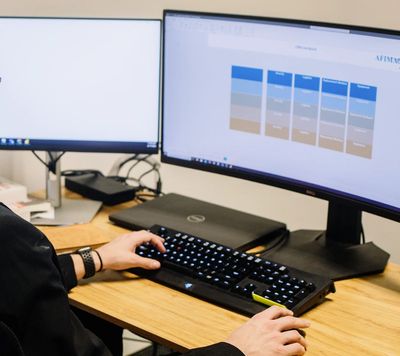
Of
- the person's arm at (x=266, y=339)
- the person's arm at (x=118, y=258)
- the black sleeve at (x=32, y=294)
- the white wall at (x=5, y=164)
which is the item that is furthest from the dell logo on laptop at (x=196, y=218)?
the white wall at (x=5, y=164)

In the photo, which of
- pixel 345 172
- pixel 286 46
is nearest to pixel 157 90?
pixel 286 46

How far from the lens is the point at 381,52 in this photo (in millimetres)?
1498

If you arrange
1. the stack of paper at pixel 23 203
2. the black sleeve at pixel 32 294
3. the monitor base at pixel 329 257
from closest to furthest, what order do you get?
the black sleeve at pixel 32 294 < the monitor base at pixel 329 257 < the stack of paper at pixel 23 203

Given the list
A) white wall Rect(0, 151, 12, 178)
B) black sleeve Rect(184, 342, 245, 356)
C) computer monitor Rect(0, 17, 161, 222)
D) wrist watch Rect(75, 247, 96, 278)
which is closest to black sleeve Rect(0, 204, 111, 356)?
black sleeve Rect(184, 342, 245, 356)

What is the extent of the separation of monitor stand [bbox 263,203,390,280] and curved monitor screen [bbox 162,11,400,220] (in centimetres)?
12

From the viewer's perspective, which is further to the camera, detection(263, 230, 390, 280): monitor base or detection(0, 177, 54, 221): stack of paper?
detection(0, 177, 54, 221): stack of paper

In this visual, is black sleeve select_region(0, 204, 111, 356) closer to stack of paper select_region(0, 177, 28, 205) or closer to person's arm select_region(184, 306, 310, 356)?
person's arm select_region(184, 306, 310, 356)

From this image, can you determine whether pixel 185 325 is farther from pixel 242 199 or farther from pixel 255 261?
pixel 242 199

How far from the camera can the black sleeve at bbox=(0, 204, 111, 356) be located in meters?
1.15

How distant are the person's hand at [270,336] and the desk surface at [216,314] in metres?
0.04

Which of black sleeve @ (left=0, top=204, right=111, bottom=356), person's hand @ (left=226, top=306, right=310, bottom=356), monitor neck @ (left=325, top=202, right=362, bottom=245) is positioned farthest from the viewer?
monitor neck @ (left=325, top=202, right=362, bottom=245)

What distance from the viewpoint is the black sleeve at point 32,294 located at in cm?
115

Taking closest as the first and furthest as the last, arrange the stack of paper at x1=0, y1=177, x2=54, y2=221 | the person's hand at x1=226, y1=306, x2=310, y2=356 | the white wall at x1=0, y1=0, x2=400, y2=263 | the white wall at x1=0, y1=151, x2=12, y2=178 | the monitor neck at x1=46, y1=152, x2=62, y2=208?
the person's hand at x1=226, y1=306, x2=310, y2=356, the stack of paper at x1=0, y1=177, x2=54, y2=221, the monitor neck at x1=46, y1=152, x2=62, y2=208, the white wall at x1=0, y1=0, x2=400, y2=263, the white wall at x1=0, y1=151, x2=12, y2=178

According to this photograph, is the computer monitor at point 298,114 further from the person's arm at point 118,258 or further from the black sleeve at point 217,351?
the black sleeve at point 217,351
